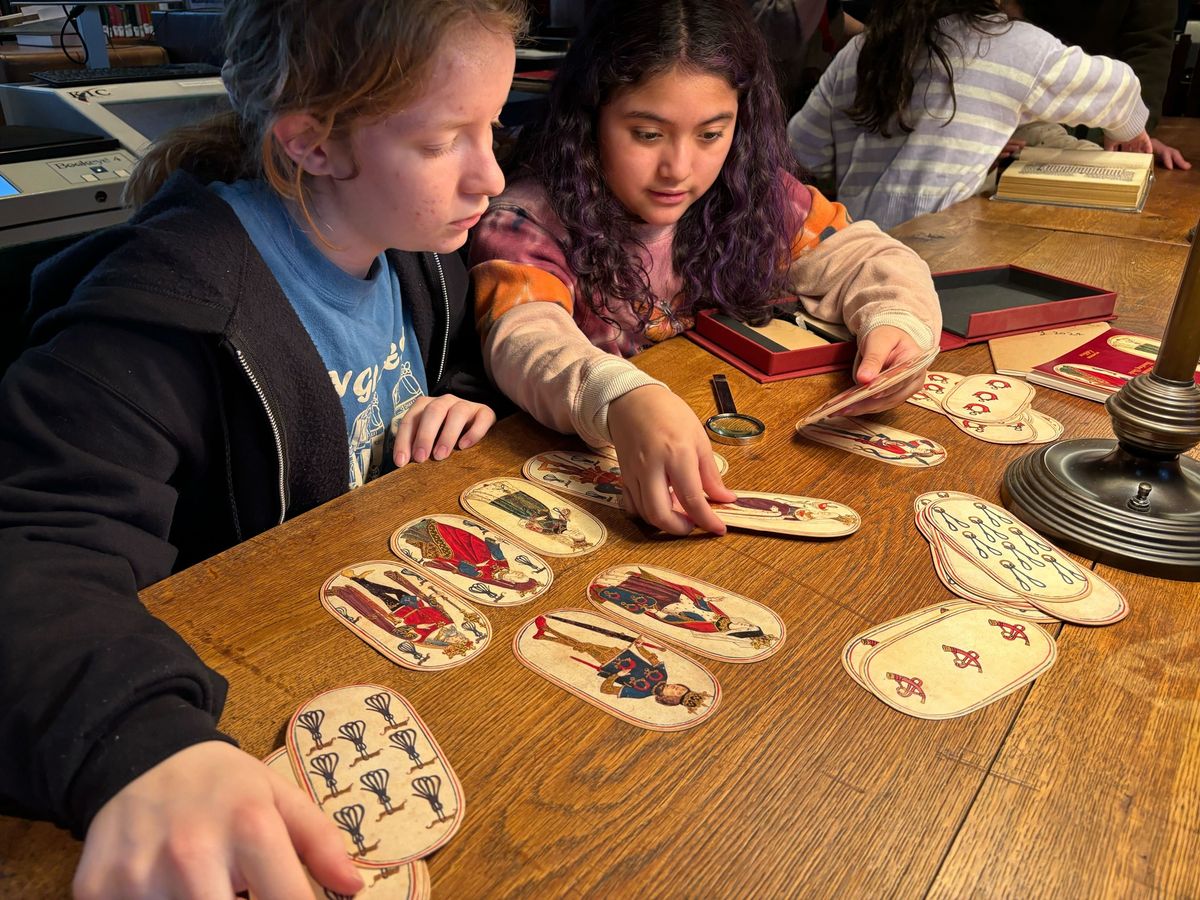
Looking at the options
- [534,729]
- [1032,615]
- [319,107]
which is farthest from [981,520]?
[319,107]

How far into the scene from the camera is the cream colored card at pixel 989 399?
103 centimetres

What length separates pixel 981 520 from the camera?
0.83m

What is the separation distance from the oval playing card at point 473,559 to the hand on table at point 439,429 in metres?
0.14

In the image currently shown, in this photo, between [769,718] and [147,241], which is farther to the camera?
[147,241]

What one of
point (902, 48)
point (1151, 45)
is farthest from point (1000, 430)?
point (1151, 45)

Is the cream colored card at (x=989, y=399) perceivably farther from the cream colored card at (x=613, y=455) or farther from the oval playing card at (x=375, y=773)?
the oval playing card at (x=375, y=773)

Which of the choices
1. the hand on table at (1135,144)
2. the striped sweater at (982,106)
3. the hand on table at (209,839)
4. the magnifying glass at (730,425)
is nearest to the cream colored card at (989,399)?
the magnifying glass at (730,425)

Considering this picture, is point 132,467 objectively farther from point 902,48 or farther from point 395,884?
point 902,48

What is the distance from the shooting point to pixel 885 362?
108 cm

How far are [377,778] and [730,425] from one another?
57 cm

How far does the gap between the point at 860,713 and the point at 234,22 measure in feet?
2.76

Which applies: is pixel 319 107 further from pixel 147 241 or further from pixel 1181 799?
pixel 1181 799

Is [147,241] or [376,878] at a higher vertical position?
[147,241]

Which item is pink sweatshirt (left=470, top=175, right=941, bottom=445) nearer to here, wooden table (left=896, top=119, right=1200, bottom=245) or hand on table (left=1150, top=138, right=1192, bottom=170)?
wooden table (left=896, top=119, right=1200, bottom=245)
